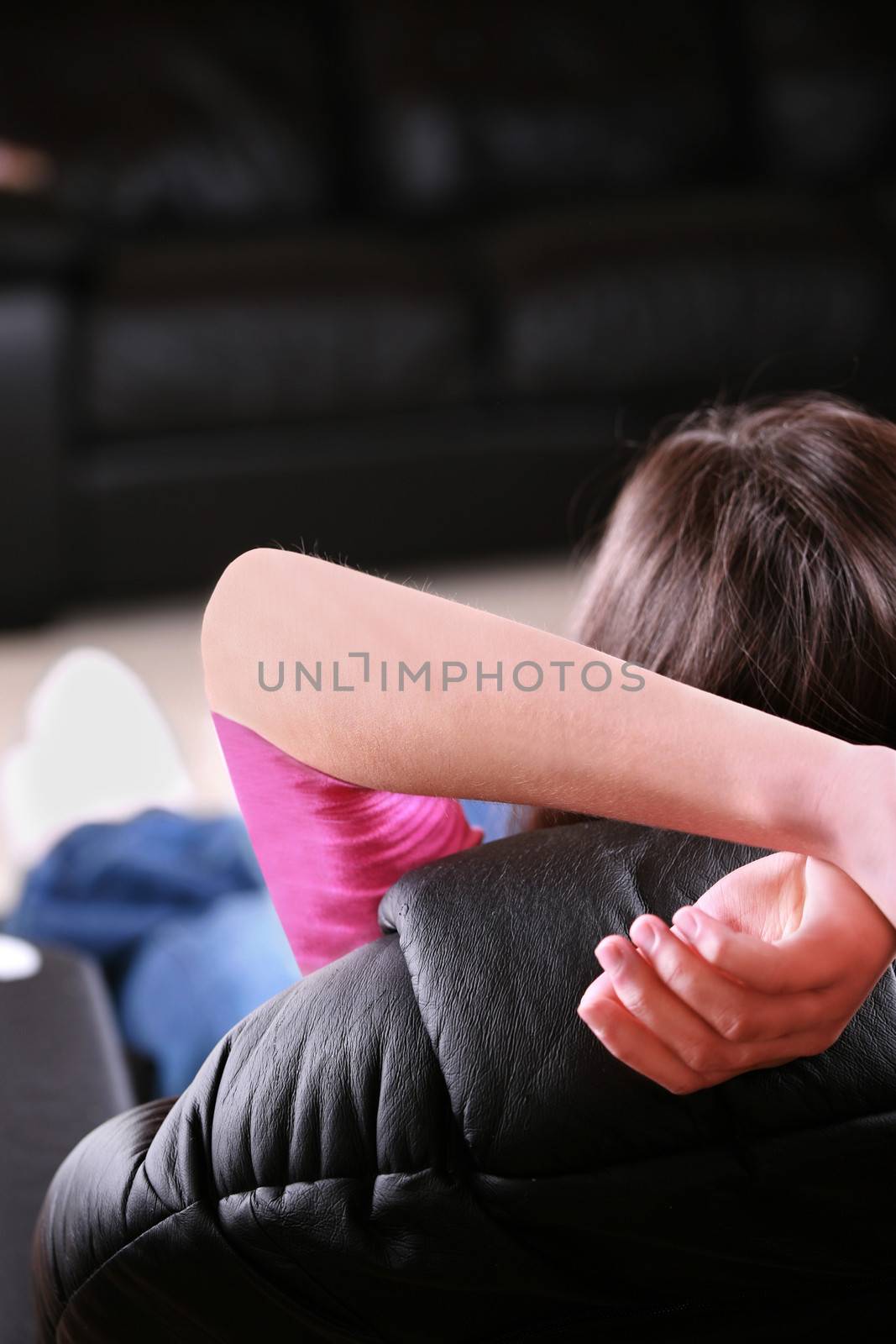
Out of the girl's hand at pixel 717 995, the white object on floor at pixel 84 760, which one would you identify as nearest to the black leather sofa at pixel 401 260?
the white object on floor at pixel 84 760

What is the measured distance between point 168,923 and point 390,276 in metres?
1.66

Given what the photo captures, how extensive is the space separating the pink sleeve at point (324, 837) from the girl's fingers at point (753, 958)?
0.70 feet

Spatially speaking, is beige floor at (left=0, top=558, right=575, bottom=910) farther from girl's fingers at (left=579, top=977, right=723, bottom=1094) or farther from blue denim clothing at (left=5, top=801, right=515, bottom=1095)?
girl's fingers at (left=579, top=977, right=723, bottom=1094)

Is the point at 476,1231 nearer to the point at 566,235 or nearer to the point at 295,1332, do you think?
the point at 295,1332

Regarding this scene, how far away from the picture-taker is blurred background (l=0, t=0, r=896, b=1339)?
8.34 ft

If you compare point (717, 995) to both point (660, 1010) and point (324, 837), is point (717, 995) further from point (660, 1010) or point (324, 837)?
point (324, 837)

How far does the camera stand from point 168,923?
4.49 ft

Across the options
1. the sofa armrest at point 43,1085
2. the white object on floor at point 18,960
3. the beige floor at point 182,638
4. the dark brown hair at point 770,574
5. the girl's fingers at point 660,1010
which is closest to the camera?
the girl's fingers at point 660,1010

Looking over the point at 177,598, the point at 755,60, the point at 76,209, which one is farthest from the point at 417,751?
the point at 755,60

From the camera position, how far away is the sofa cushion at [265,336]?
2.54m

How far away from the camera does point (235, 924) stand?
1.34 m

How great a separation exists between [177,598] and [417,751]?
2291 mm

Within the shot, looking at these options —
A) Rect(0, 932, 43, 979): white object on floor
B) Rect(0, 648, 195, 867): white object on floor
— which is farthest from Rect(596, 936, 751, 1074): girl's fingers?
Rect(0, 648, 195, 867): white object on floor

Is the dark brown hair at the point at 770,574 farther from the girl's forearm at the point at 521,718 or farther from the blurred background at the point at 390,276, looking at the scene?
the blurred background at the point at 390,276
